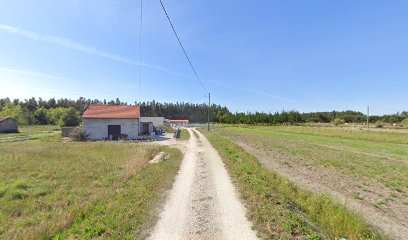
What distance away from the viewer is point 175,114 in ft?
496

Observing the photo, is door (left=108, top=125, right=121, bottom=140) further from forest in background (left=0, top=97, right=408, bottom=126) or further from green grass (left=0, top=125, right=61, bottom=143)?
forest in background (left=0, top=97, right=408, bottom=126)

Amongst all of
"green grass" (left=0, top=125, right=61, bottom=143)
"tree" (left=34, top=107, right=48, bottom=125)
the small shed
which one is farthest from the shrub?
"tree" (left=34, top=107, right=48, bottom=125)

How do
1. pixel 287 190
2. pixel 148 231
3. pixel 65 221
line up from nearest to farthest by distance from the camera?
pixel 148 231 < pixel 65 221 < pixel 287 190

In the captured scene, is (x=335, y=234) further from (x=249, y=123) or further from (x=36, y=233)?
(x=249, y=123)

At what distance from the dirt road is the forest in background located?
73555 mm

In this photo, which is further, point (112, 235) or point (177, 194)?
point (177, 194)

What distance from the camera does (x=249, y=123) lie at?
108 m

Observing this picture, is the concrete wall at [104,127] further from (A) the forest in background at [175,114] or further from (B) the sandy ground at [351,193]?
(A) the forest in background at [175,114]

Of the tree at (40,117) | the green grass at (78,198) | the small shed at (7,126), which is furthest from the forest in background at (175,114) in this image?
the green grass at (78,198)

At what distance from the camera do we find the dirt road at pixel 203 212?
567cm

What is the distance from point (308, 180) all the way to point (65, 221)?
11.7m

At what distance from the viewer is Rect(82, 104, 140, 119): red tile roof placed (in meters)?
36.0

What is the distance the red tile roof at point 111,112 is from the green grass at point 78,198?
1947cm

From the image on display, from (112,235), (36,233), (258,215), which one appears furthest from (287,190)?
(36,233)
